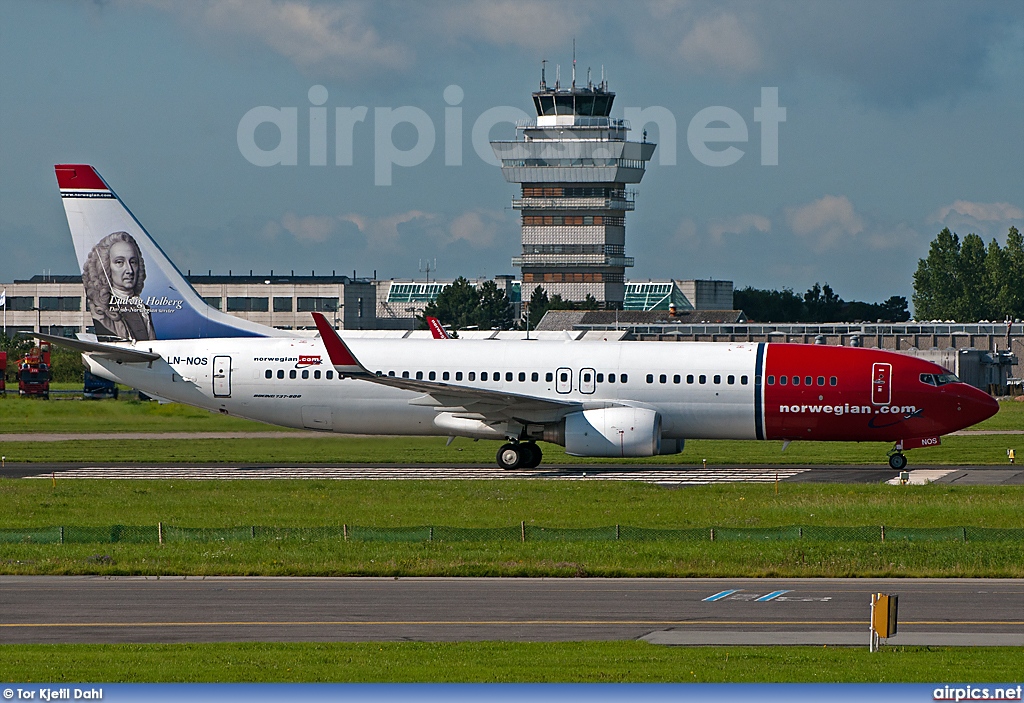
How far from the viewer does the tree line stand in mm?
187875

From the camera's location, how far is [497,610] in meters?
23.8

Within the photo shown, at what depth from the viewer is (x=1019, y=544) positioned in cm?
2989

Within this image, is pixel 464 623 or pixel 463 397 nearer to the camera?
pixel 464 623

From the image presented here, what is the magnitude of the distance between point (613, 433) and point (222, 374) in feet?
45.7

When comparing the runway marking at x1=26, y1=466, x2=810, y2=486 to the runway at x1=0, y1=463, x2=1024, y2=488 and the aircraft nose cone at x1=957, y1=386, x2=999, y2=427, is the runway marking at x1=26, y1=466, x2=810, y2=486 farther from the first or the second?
the aircraft nose cone at x1=957, y1=386, x2=999, y2=427

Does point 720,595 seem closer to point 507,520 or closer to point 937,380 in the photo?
point 507,520

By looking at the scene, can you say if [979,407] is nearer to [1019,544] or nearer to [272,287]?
[1019,544]

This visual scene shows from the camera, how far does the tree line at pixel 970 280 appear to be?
18788cm

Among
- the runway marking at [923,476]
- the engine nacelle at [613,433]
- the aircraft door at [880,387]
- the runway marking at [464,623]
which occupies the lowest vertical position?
the runway marking at [464,623]

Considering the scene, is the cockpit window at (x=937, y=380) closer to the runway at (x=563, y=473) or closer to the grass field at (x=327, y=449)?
the runway at (x=563, y=473)

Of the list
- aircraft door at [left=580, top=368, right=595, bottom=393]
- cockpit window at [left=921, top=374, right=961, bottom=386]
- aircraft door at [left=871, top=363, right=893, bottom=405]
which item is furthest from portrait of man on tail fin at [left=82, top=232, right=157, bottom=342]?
cockpit window at [left=921, top=374, right=961, bottom=386]

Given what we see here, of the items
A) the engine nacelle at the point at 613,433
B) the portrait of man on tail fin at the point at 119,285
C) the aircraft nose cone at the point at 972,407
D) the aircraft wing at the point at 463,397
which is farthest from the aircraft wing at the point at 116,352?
the aircraft nose cone at the point at 972,407

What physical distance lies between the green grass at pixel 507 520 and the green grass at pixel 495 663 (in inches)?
298

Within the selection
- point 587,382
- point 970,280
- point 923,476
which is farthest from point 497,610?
point 970,280
